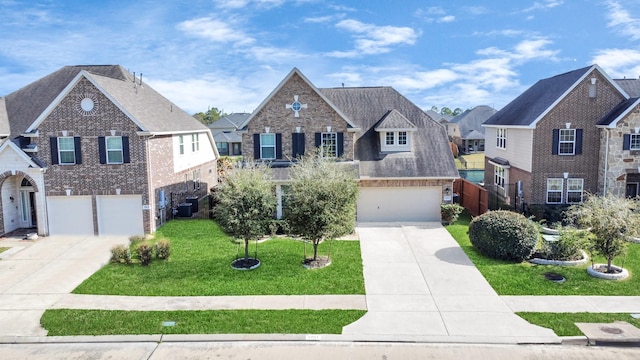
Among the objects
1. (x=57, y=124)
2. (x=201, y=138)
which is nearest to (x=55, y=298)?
(x=57, y=124)

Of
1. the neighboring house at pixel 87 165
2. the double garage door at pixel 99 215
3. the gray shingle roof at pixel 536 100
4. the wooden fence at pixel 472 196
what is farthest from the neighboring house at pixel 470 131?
the double garage door at pixel 99 215

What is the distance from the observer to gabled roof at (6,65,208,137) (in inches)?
820

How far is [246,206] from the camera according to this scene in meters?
15.7

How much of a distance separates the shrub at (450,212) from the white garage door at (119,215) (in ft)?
49.2

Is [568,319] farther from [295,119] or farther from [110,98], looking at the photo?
[110,98]

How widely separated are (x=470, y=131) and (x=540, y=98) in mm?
37081

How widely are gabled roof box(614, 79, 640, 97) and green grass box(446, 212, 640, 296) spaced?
558 inches

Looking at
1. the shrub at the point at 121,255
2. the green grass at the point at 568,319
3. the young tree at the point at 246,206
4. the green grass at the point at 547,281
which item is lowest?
the green grass at the point at 568,319

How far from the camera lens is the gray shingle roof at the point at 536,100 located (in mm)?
23141

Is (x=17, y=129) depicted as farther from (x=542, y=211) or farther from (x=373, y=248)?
(x=542, y=211)

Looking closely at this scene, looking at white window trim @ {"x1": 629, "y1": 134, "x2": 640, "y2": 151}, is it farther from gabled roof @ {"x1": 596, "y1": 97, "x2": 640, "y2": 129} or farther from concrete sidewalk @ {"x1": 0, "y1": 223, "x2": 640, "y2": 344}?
concrete sidewalk @ {"x1": 0, "y1": 223, "x2": 640, "y2": 344}

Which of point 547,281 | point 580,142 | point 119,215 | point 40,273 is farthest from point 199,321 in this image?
point 580,142

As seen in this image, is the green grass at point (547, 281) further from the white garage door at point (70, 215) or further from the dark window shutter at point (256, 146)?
the white garage door at point (70, 215)

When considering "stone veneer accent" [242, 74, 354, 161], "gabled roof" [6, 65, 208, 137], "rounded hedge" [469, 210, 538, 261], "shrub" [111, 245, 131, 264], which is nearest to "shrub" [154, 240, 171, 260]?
"shrub" [111, 245, 131, 264]
